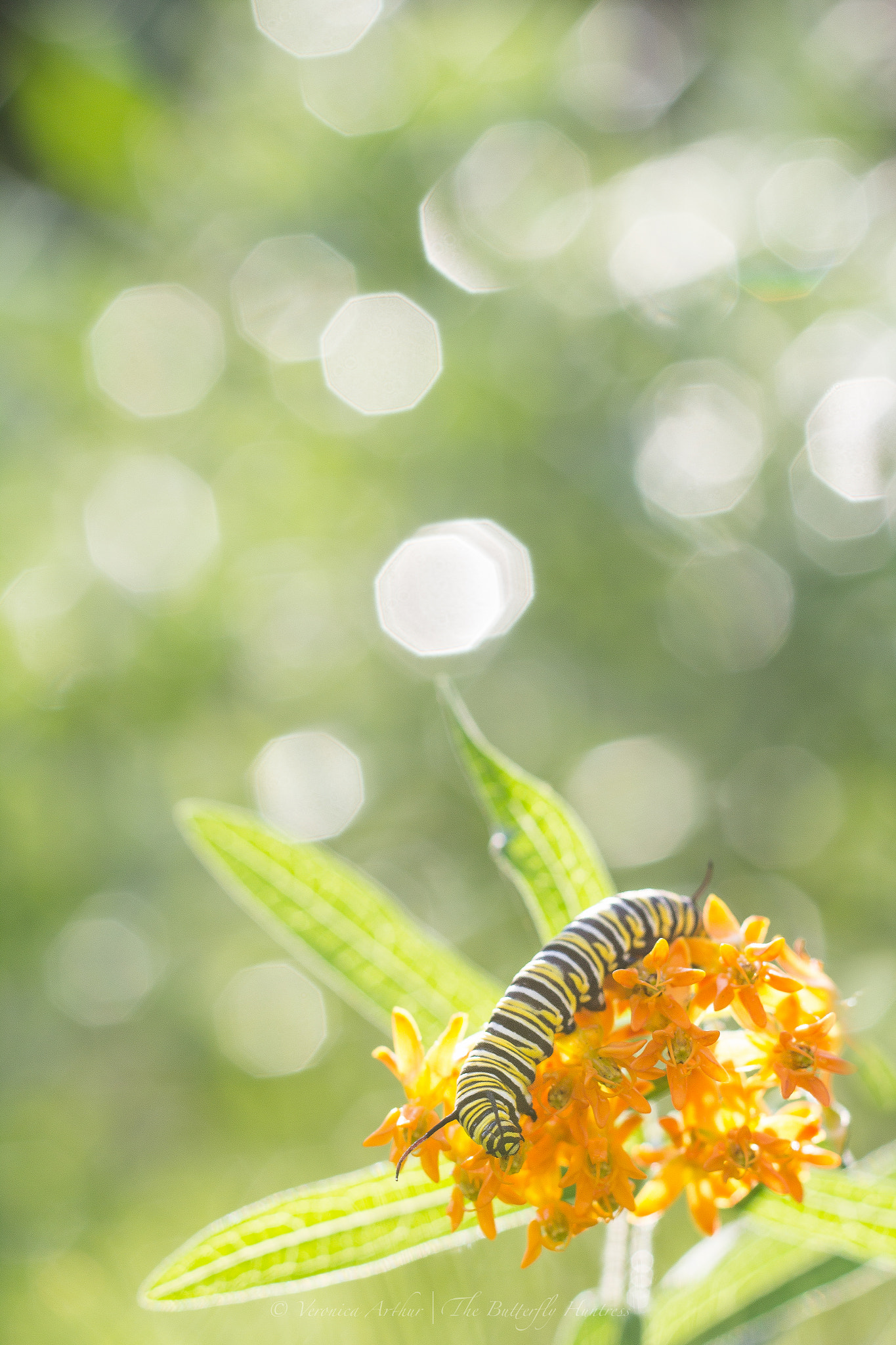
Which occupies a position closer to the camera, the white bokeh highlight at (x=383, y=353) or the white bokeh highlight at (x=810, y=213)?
the white bokeh highlight at (x=810, y=213)

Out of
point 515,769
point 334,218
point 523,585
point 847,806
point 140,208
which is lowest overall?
point 515,769

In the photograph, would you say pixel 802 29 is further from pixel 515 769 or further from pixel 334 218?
pixel 515 769

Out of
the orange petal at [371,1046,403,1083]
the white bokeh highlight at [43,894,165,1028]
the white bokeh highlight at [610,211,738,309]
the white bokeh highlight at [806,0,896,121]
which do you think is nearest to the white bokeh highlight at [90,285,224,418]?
the white bokeh highlight at [610,211,738,309]

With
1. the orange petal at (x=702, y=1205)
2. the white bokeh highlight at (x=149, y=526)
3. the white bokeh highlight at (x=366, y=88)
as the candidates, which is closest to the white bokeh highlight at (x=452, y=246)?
the white bokeh highlight at (x=366, y=88)

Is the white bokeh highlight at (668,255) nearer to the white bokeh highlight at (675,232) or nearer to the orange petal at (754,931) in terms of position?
the white bokeh highlight at (675,232)

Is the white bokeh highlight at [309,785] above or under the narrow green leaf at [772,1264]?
above

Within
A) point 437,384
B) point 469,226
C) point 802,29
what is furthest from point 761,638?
point 802,29

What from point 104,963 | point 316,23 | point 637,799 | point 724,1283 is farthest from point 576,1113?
point 316,23
